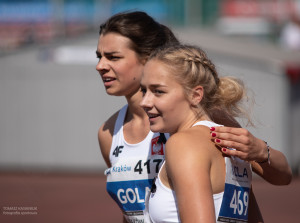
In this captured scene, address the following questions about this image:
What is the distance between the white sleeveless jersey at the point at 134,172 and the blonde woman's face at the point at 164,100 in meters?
0.54

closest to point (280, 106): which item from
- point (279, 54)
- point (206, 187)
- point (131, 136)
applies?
point (279, 54)

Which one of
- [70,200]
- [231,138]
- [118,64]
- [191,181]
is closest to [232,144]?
[231,138]

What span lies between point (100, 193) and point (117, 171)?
7.94 metres

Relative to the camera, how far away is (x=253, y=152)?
241 centimetres

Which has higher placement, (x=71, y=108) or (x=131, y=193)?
(x=131, y=193)

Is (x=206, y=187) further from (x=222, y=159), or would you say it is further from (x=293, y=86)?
(x=293, y=86)

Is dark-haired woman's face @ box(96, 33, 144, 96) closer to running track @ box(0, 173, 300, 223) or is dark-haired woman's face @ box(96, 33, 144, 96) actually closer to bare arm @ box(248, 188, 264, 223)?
bare arm @ box(248, 188, 264, 223)

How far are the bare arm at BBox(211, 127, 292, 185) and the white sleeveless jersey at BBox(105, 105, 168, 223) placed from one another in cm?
56

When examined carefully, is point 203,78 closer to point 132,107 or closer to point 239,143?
point 239,143

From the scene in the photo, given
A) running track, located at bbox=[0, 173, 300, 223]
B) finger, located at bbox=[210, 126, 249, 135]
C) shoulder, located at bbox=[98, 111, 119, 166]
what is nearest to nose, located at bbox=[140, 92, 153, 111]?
finger, located at bbox=[210, 126, 249, 135]

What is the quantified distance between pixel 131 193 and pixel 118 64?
2.41 feet

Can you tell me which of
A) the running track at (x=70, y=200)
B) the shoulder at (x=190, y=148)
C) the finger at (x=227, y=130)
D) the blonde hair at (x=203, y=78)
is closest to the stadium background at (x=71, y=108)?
the running track at (x=70, y=200)

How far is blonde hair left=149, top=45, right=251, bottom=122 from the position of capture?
7.68 ft

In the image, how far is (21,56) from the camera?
13.2m
